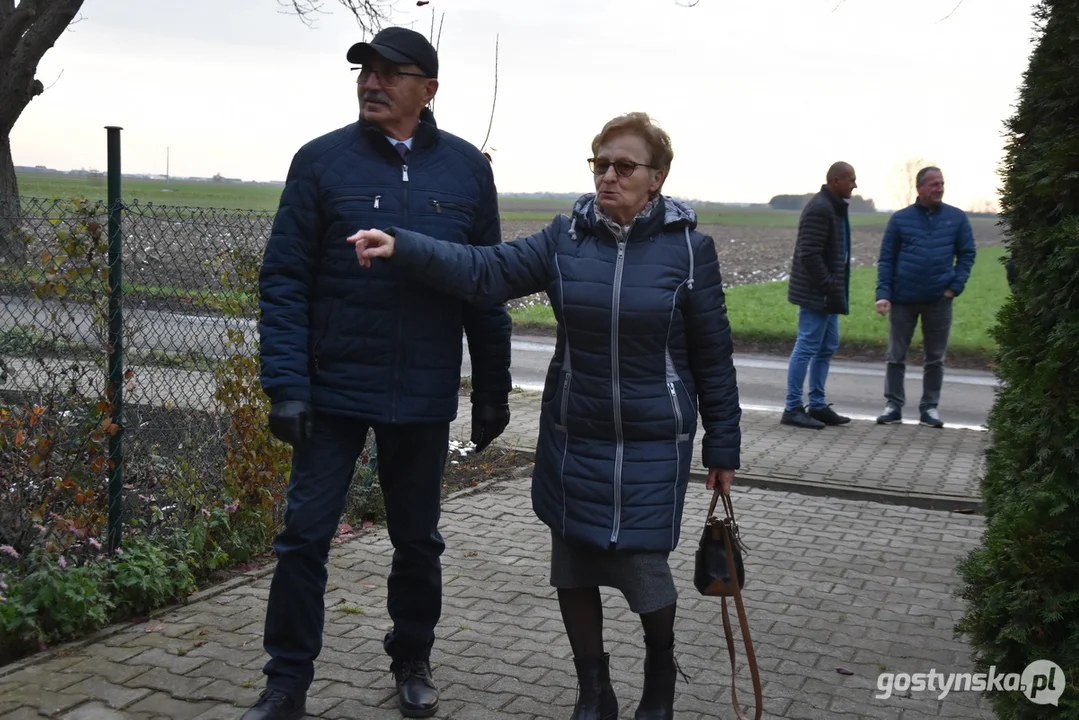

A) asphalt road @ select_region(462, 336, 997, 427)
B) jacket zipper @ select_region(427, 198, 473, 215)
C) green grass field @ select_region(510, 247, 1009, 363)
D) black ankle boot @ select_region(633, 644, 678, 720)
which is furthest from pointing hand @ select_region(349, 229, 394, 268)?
green grass field @ select_region(510, 247, 1009, 363)

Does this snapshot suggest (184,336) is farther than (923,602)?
Yes

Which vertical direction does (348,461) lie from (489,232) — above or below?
below

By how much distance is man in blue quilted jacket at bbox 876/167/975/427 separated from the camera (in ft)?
33.7

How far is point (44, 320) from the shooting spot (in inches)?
209

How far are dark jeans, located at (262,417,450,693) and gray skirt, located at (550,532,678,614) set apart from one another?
0.54m

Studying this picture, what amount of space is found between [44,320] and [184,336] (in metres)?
1.05

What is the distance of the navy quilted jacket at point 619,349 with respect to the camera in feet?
12.6

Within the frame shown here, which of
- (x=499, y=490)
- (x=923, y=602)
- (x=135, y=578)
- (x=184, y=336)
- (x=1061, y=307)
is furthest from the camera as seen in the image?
(x=499, y=490)

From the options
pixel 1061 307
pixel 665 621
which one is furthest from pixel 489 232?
pixel 1061 307

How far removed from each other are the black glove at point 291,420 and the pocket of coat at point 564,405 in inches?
31.7

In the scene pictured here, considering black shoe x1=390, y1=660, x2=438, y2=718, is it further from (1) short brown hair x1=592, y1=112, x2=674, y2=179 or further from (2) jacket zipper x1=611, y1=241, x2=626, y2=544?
(1) short brown hair x1=592, y1=112, x2=674, y2=179

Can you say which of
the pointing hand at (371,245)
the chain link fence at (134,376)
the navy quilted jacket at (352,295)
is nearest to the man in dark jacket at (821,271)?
the chain link fence at (134,376)

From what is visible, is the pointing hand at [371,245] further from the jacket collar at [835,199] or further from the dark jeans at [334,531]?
the jacket collar at [835,199]

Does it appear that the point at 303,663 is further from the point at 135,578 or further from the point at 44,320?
the point at 44,320
